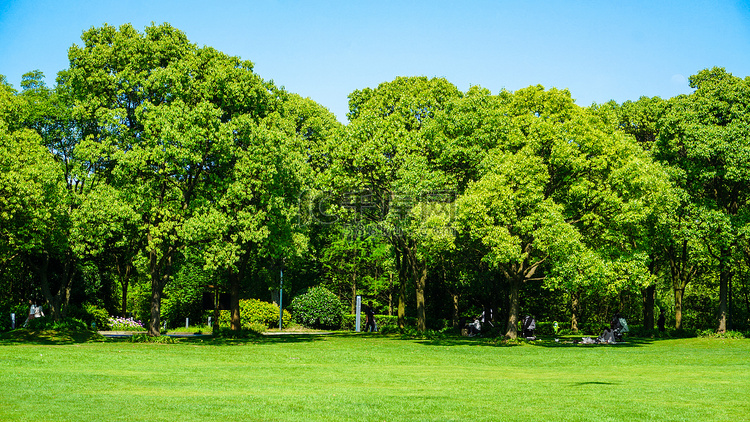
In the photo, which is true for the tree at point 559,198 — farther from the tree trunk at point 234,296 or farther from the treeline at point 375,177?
the tree trunk at point 234,296

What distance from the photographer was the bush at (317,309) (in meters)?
48.5

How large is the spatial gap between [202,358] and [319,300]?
84.8 ft

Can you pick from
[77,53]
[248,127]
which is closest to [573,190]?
[248,127]

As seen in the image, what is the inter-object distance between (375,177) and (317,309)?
52.2 ft

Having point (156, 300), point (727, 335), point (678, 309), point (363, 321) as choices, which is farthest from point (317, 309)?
point (727, 335)

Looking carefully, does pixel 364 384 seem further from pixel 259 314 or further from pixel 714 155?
pixel 259 314

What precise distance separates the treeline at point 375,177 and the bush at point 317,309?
8.64 meters

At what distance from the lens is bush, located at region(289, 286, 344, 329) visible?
48.5 m

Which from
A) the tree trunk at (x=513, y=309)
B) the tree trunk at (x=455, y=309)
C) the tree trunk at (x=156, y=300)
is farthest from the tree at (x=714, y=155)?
the tree trunk at (x=156, y=300)

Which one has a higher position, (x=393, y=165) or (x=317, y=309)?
(x=393, y=165)

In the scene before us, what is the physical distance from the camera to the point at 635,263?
101ft

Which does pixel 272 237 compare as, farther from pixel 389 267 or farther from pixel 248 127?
pixel 389 267

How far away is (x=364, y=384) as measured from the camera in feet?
53.7

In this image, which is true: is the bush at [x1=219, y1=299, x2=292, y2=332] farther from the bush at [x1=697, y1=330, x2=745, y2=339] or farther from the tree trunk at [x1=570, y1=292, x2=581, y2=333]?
the bush at [x1=697, y1=330, x2=745, y2=339]
